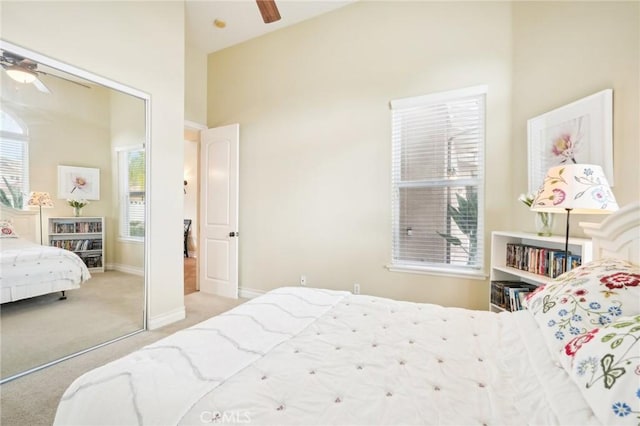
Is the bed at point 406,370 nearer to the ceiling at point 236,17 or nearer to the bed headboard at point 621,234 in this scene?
the bed headboard at point 621,234

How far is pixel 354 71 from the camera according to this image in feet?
10.4

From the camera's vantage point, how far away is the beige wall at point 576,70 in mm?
1677

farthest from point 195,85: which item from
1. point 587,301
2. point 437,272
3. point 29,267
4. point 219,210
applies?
point 587,301

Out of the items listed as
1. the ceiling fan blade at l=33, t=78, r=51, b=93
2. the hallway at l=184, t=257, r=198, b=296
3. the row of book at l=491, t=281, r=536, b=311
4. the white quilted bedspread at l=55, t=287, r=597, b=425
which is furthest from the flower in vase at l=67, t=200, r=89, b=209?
the row of book at l=491, t=281, r=536, b=311

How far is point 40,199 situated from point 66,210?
186mm

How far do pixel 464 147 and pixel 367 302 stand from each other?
1.89 metres

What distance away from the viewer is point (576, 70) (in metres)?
2.06

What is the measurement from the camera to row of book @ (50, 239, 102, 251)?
7.46 feet

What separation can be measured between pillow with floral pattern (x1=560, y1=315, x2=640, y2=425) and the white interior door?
3.47m

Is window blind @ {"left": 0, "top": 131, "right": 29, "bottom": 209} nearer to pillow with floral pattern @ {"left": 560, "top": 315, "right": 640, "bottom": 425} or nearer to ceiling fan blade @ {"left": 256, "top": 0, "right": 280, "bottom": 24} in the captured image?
ceiling fan blade @ {"left": 256, "top": 0, "right": 280, "bottom": 24}

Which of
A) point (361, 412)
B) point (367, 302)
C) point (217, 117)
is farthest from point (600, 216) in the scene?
point (217, 117)

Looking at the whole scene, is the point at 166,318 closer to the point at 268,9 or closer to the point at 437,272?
the point at 437,272

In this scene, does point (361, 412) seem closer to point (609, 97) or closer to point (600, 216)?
point (600, 216)

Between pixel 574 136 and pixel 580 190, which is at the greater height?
pixel 574 136
